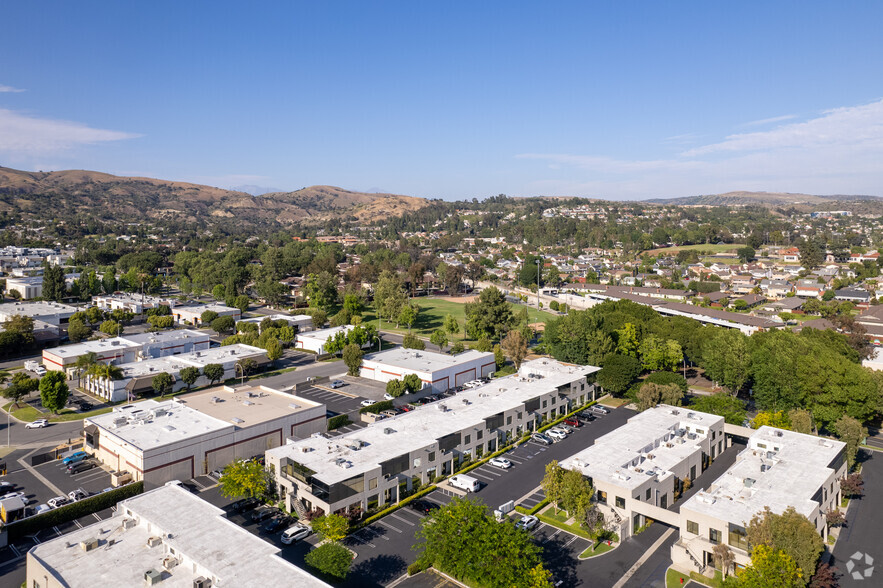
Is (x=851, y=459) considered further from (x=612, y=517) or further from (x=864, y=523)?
(x=612, y=517)

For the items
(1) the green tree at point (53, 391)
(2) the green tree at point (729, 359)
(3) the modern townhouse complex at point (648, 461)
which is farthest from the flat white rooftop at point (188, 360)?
(2) the green tree at point (729, 359)

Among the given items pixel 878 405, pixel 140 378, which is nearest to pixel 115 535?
A: pixel 140 378

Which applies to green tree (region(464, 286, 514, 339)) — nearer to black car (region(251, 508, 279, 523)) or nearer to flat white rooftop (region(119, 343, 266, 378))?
flat white rooftop (region(119, 343, 266, 378))

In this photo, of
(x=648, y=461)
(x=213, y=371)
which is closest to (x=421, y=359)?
(x=213, y=371)

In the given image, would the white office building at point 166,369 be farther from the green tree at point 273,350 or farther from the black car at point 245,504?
the black car at point 245,504

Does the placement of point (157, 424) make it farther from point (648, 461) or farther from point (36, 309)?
point (36, 309)

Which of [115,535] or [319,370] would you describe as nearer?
[115,535]
